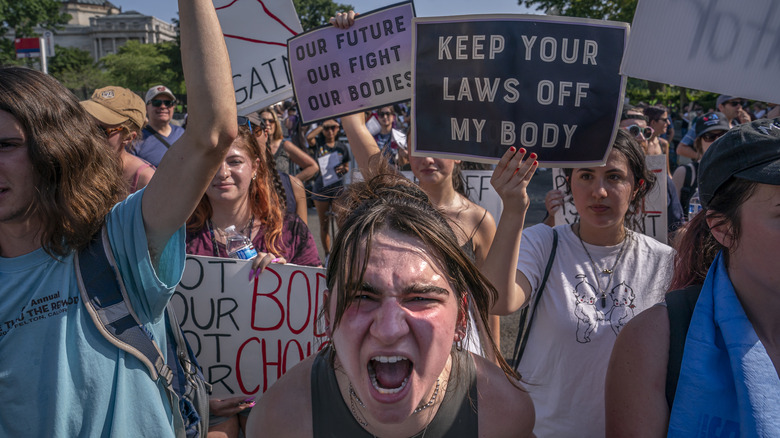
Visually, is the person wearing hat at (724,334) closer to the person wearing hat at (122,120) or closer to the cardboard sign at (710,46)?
the cardboard sign at (710,46)

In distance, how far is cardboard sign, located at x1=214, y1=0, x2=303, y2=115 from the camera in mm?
3312

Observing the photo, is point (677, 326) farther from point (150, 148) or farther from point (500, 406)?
point (150, 148)

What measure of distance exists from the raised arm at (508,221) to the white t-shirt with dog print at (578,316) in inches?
9.7

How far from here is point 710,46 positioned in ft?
6.43

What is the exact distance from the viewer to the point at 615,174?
101 inches

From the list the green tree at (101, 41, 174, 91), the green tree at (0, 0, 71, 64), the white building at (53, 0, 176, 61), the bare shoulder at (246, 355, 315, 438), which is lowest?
the bare shoulder at (246, 355, 315, 438)

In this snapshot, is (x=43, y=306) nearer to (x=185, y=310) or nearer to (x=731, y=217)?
(x=185, y=310)

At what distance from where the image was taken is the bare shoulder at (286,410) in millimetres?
1634

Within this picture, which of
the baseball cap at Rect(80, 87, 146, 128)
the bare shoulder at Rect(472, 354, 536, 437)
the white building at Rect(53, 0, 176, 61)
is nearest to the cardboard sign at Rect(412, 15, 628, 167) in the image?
the bare shoulder at Rect(472, 354, 536, 437)

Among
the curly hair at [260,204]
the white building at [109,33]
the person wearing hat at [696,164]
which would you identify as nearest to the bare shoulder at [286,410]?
the curly hair at [260,204]

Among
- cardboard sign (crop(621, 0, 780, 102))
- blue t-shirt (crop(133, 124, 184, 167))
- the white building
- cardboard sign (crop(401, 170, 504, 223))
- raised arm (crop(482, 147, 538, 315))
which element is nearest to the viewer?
cardboard sign (crop(621, 0, 780, 102))

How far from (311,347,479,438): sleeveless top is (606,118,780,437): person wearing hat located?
406mm

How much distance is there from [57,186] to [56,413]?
65 centimetres

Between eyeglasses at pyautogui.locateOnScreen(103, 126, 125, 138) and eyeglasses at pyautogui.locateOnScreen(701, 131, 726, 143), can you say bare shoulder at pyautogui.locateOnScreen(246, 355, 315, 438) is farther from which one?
eyeglasses at pyautogui.locateOnScreen(701, 131, 726, 143)
